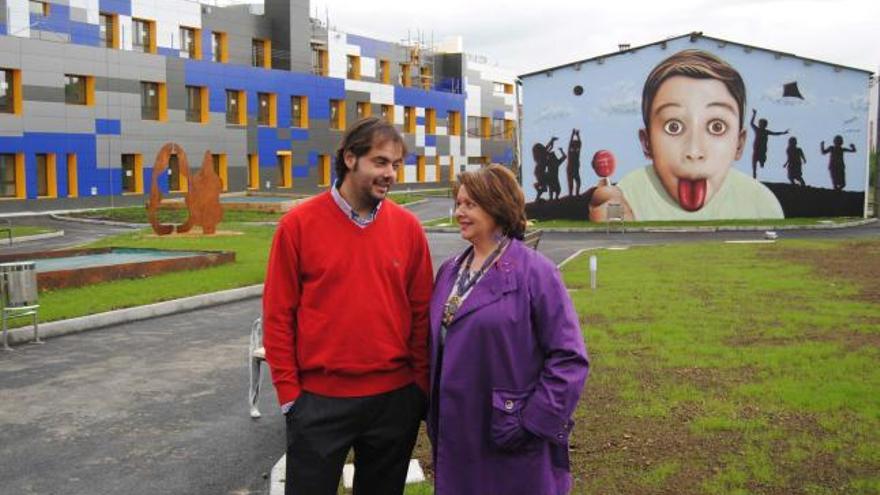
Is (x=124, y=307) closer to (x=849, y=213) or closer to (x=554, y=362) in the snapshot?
(x=554, y=362)

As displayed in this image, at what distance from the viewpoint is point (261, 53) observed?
55.9 metres

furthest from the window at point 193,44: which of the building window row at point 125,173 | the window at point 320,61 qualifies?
the window at point 320,61

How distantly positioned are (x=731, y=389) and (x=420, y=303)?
15.0 feet

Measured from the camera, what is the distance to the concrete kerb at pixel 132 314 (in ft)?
36.9

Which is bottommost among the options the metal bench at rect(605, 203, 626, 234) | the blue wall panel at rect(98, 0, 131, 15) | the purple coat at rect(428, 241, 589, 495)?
the metal bench at rect(605, 203, 626, 234)

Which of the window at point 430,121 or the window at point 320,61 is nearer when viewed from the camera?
the window at point 320,61

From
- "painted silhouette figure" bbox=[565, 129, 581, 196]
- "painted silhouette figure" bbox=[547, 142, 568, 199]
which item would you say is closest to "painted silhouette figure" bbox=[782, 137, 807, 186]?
"painted silhouette figure" bbox=[565, 129, 581, 196]

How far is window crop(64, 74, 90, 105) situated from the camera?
141ft

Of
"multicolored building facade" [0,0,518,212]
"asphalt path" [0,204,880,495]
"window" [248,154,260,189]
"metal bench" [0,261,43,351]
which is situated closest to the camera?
"asphalt path" [0,204,880,495]

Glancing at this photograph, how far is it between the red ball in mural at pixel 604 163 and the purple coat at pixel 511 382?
3223cm

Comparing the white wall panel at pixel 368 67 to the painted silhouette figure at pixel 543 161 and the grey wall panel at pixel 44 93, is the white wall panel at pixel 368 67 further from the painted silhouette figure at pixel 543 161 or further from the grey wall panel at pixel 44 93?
the painted silhouette figure at pixel 543 161

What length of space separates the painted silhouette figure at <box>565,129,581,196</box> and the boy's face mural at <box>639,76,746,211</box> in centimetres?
259

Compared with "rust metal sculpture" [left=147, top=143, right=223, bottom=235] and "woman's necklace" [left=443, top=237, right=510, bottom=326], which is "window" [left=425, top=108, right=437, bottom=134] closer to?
"rust metal sculpture" [left=147, top=143, right=223, bottom=235]

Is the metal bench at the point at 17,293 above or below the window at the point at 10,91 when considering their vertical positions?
below
